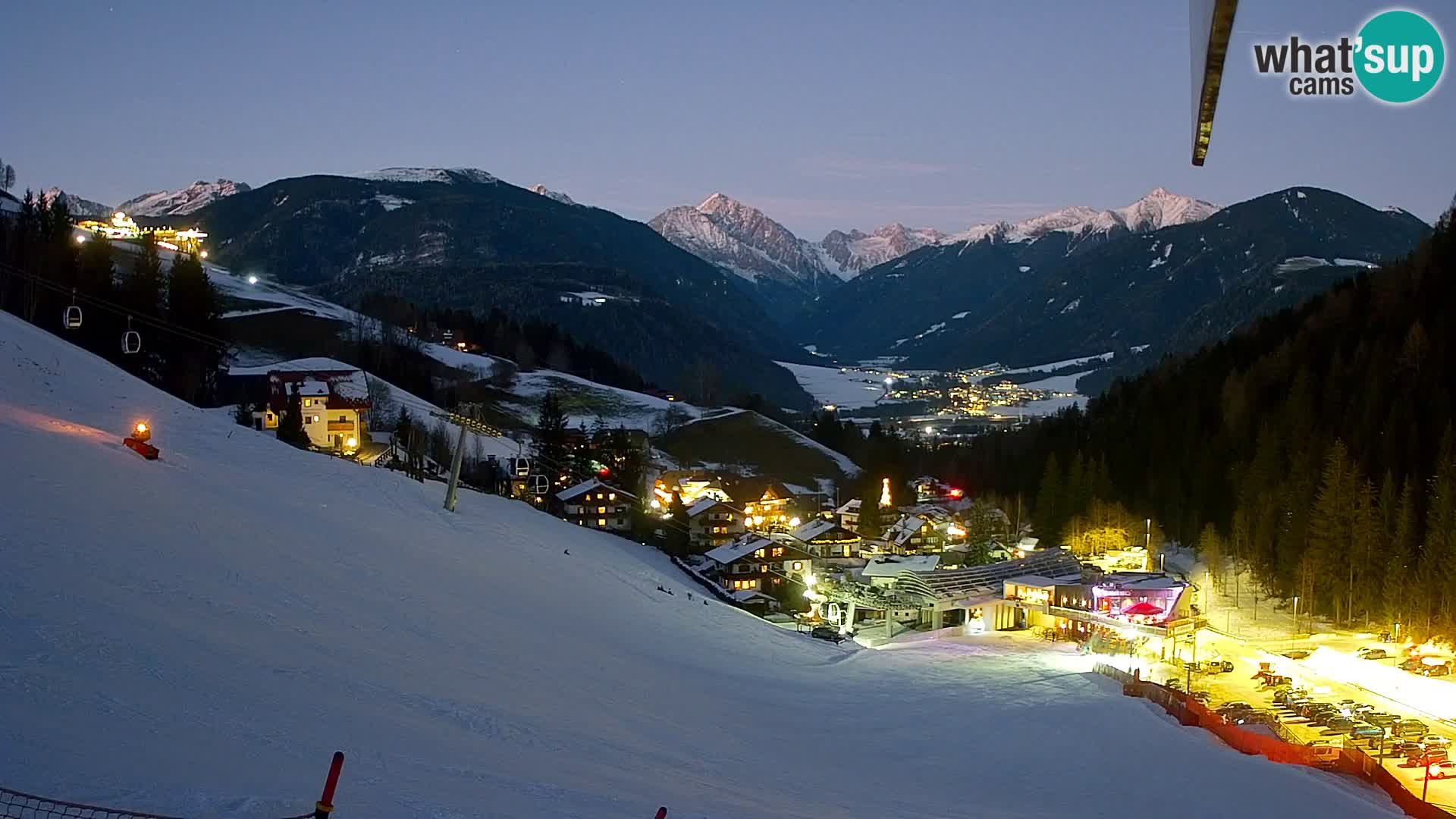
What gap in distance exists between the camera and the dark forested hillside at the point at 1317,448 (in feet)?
135

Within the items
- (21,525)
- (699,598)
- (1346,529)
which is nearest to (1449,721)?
(1346,529)

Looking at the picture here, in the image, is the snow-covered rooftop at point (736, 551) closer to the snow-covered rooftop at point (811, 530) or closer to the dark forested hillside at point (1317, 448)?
the snow-covered rooftop at point (811, 530)

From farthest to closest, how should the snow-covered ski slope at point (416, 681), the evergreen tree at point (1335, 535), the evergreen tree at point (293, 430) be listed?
1. the evergreen tree at point (293, 430)
2. the evergreen tree at point (1335, 535)
3. the snow-covered ski slope at point (416, 681)

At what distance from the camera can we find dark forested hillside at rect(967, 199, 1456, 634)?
4103 centimetres

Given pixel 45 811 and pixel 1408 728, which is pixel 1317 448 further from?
pixel 45 811

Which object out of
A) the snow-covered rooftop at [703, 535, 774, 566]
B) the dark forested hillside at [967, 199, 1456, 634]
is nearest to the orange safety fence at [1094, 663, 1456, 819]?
the dark forested hillside at [967, 199, 1456, 634]

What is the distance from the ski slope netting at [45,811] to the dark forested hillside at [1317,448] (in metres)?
41.1

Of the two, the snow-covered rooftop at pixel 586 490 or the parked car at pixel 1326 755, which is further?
the snow-covered rooftop at pixel 586 490

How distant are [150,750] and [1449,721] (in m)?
32.8

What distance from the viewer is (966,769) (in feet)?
61.9

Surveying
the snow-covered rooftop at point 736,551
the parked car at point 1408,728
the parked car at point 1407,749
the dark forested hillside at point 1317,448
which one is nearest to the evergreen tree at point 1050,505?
the dark forested hillside at point 1317,448

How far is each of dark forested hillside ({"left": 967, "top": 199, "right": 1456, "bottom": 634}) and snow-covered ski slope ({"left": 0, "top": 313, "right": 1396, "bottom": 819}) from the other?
16451 millimetres

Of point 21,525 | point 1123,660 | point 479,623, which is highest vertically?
point 21,525

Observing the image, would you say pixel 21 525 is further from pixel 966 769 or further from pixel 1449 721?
pixel 1449 721
